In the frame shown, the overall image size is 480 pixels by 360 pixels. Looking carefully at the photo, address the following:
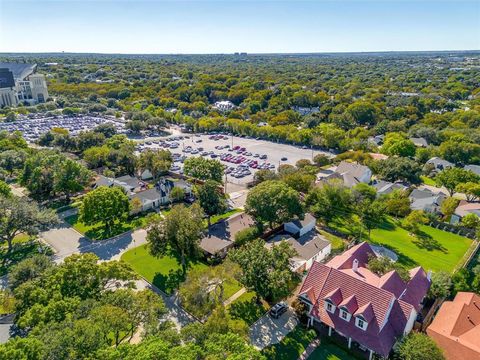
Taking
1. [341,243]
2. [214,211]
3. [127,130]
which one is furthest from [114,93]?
[341,243]

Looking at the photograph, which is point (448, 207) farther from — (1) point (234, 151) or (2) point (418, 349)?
(1) point (234, 151)

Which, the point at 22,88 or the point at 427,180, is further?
the point at 22,88

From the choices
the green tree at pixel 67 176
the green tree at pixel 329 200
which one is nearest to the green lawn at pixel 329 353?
the green tree at pixel 329 200

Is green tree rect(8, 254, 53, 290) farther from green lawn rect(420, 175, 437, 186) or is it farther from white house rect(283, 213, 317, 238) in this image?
green lawn rect(420, 175, 437, 186)

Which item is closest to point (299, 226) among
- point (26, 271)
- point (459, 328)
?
point (459, 328)

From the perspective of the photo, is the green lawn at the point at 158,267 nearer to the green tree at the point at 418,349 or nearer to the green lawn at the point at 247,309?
the green lawn at the point at 247,309

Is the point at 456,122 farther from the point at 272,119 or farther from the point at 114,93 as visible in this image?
the point at 114,93

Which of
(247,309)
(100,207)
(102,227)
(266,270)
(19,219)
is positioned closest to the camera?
(266,270)
